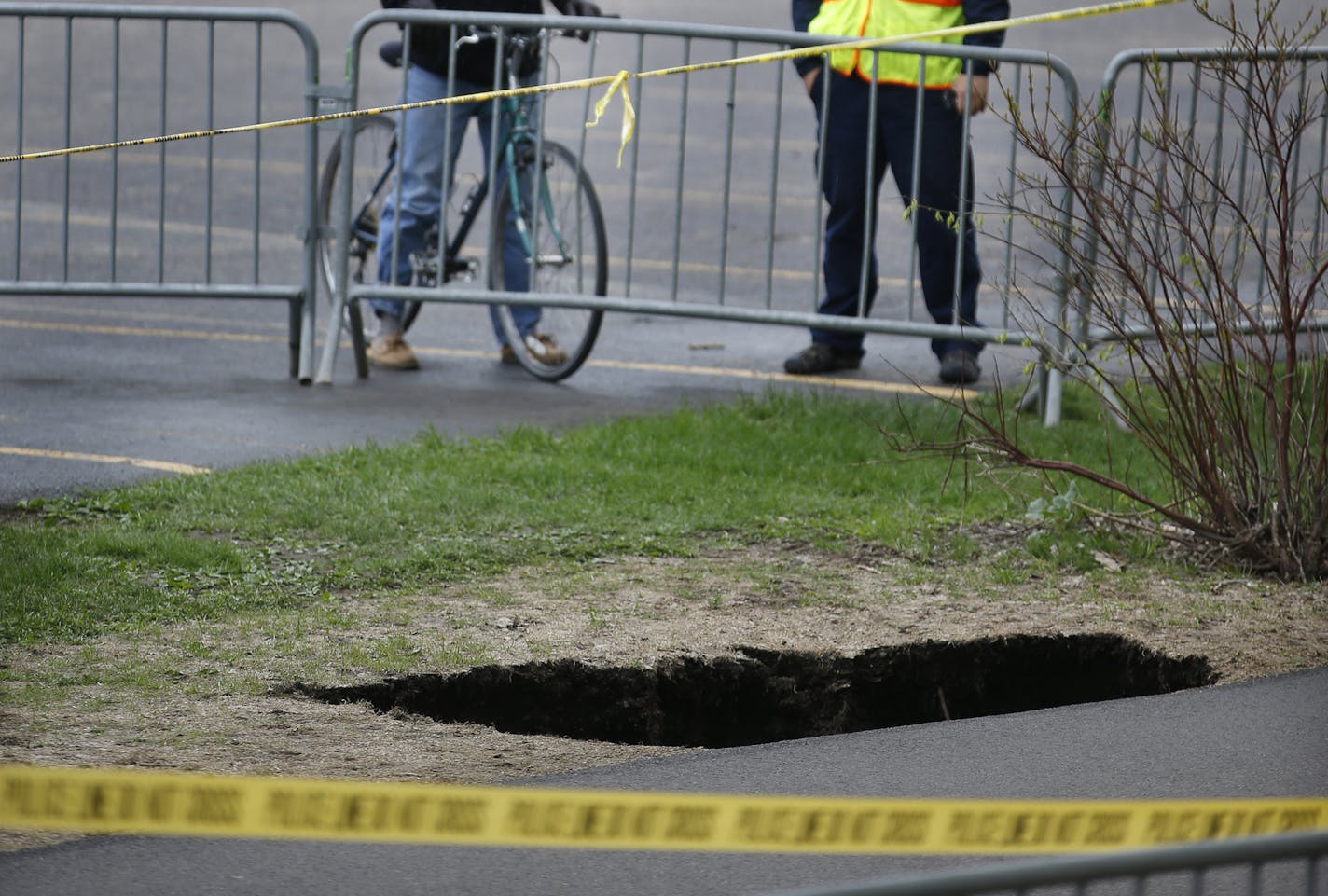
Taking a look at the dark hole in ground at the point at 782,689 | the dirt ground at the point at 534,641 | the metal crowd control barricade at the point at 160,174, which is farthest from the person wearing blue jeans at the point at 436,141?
the dark hole in ground at the point at 782,689

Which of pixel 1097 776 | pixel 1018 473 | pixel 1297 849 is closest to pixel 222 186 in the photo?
pixel 1018 473

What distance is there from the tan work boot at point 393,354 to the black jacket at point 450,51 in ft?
4.36

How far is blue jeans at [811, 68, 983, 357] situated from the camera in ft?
25.7

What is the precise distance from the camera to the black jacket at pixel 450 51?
809 centimetres

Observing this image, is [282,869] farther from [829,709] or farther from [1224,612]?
[1224,612]

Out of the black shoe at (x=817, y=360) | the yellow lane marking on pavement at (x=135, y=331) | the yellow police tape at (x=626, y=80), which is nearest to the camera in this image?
the yellow police tape at (x=626, y=80)

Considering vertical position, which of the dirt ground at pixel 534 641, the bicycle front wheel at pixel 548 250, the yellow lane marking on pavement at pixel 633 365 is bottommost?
the dirt ground at pixel 534 641

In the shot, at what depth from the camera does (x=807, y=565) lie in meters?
5.35

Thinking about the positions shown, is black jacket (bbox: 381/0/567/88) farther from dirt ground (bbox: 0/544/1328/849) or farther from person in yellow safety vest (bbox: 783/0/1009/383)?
dirt ground (bbox: 0/544/1328/849)

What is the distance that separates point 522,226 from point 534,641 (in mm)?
3973

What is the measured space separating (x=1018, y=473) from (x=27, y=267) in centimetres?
673

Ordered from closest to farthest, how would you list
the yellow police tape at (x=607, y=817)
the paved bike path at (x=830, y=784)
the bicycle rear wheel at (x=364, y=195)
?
the yellow police tape at (x=607, y=817), the paved bike path at (x=830, y=784), the bicycle rear wheel at (x=364, y=195)

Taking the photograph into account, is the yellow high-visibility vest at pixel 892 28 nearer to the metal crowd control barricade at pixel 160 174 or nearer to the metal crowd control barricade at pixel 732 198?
the metal crowd control barricade at pixel 732 198

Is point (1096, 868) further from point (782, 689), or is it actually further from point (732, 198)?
point (732, 198)
